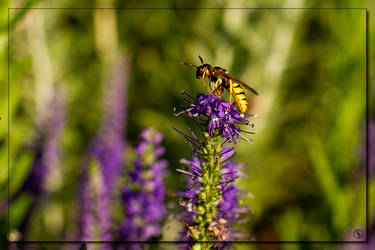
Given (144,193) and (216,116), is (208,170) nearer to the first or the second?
(216,116)

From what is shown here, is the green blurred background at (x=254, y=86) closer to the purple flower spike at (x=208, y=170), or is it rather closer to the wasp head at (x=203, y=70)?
the wasp head at (x=203, y=70)

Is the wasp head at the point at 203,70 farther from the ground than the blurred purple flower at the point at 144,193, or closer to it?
farther from the ground

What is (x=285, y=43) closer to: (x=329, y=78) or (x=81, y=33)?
(x=329, y=78)

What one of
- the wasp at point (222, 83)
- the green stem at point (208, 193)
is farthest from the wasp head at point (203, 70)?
the green stem at point (208, 193)

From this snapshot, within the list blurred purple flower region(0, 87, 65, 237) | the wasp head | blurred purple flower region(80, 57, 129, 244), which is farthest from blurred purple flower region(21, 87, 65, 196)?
the wasp head

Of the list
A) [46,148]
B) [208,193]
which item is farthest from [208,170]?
[46,148]

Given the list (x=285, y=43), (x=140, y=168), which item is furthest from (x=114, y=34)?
(x=140, y=168)

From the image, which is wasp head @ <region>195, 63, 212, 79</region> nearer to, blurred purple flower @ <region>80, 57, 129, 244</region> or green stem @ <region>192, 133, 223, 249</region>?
green stem @ <region>192, 133, 223, 249</region>
